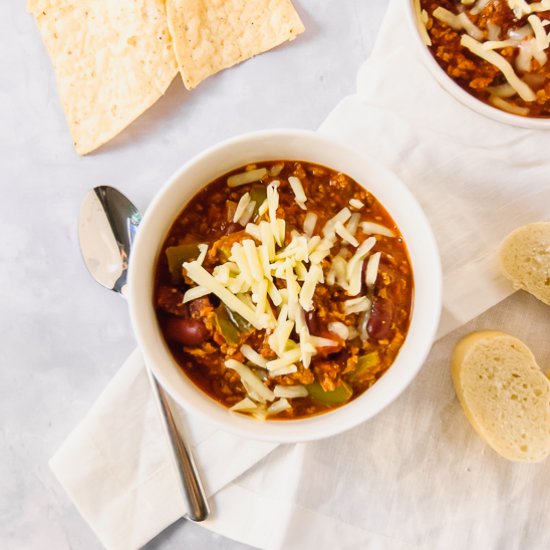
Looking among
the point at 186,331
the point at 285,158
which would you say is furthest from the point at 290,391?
the point at 285,158

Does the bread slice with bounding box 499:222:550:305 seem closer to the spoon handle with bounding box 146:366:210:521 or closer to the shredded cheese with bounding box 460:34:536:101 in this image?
the shredded cheese with bounding box 460:34:536:101

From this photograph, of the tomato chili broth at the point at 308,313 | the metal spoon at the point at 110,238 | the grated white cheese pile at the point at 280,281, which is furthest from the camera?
the metal spoon at the point at 110,238

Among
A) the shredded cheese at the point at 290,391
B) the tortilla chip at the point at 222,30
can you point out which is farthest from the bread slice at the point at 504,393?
the tortilla chip at the point at 222,30

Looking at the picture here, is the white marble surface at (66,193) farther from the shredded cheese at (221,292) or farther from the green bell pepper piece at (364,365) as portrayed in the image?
the green bell pepper piece at (364,365)

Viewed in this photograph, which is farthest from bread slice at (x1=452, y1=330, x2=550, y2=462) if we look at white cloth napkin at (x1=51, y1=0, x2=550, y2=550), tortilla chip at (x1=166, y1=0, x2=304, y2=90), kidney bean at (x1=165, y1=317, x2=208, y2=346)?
tortilla chip at (x1=166, y1=0, x2=304, y2=90)

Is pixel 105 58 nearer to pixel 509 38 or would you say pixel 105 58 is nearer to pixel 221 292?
pixel 221 292

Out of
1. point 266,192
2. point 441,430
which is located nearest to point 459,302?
point 441,430

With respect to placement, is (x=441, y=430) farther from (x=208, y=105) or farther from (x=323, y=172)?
(x=208, y=105)
